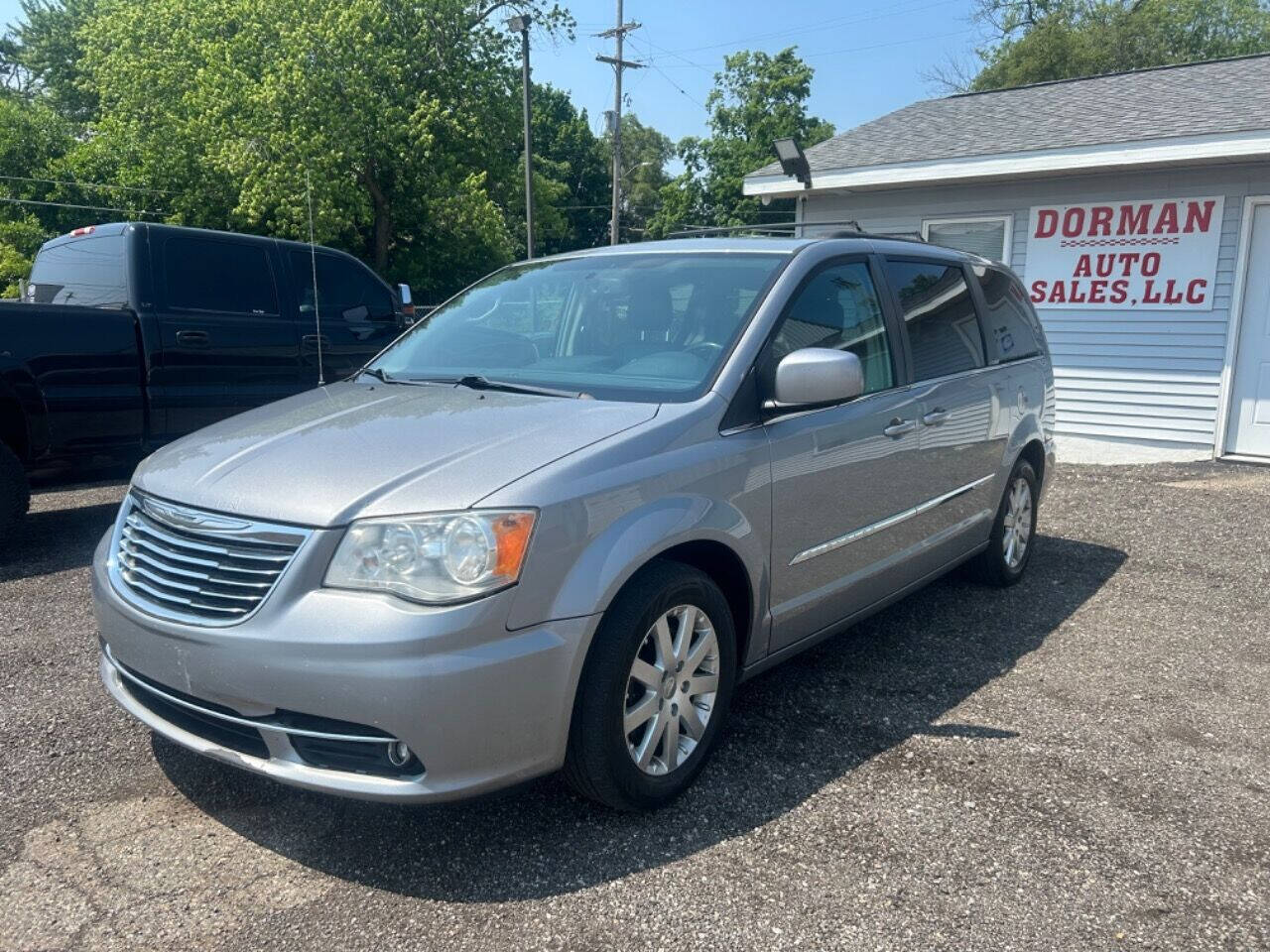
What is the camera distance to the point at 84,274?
688 centimetres

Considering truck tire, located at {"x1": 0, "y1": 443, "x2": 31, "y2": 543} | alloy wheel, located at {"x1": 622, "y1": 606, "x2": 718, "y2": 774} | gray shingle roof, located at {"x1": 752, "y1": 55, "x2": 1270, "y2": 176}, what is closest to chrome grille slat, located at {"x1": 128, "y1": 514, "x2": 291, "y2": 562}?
alloy wheel, located at {"x1": 622, "y1": 606, "x2": 718, "y2": 774}

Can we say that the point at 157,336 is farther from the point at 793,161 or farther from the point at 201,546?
the point at 793,161

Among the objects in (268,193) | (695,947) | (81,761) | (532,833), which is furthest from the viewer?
(268,193)

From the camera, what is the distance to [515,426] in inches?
121

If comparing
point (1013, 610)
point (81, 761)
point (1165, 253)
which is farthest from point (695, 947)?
point (1165, 253)

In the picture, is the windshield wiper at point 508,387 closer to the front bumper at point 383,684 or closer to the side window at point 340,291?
the front bumper at point 383,684

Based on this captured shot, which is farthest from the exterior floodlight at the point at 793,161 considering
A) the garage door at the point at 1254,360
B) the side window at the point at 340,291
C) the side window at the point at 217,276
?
the side window at the point at 217,276

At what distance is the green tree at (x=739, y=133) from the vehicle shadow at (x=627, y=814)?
4987 cm

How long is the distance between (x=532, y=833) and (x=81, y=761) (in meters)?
1.62

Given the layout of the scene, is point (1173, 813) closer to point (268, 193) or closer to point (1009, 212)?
point (1009, 212)

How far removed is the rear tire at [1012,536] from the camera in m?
5.32

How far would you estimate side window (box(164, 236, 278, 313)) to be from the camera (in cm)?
676

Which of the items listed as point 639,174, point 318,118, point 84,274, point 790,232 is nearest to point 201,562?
point 790,232

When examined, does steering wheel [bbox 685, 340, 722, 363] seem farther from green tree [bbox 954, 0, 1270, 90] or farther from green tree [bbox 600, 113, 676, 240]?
green tree [bbox 600, 113, 676, 240]
